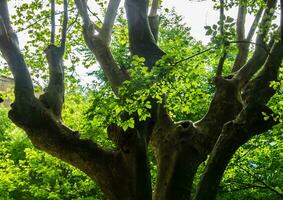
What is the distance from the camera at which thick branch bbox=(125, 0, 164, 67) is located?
8.02 m

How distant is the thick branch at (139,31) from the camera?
802 cm

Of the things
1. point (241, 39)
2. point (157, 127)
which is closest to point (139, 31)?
point (157, 127)

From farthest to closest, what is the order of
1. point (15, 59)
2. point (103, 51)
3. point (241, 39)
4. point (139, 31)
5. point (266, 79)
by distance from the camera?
point (241, 39) → point (103, 51) → point (139, 31) → point (15, 59) → point (266, 79)

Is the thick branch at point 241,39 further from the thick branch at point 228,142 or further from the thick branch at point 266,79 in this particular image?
the thick branch at point 228,142

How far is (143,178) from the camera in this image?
22.3ft

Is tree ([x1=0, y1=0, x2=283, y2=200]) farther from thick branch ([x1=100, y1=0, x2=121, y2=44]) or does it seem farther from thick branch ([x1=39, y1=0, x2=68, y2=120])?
thick branch ([x1=100, y1=0, x2=121, y2=44])

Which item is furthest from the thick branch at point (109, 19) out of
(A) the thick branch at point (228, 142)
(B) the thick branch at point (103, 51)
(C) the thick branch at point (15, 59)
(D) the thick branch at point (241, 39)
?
(A) the thick branch at point (228, 142)

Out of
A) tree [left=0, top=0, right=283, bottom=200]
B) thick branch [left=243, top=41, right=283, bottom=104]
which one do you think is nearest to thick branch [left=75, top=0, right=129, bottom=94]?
tree [left=0, top=0, right=283, bottom=200]

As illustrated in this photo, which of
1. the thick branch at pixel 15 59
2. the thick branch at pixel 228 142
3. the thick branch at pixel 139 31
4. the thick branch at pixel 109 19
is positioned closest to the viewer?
the thick branch at pixel 228 142

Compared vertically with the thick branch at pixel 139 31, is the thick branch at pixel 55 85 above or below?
below

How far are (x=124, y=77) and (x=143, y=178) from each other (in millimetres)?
2122

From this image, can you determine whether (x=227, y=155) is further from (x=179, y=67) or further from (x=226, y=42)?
(x=226, y=42)

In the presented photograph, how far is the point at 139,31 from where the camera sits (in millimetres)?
8109

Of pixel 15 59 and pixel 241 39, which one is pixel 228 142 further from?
pixel 15 59
